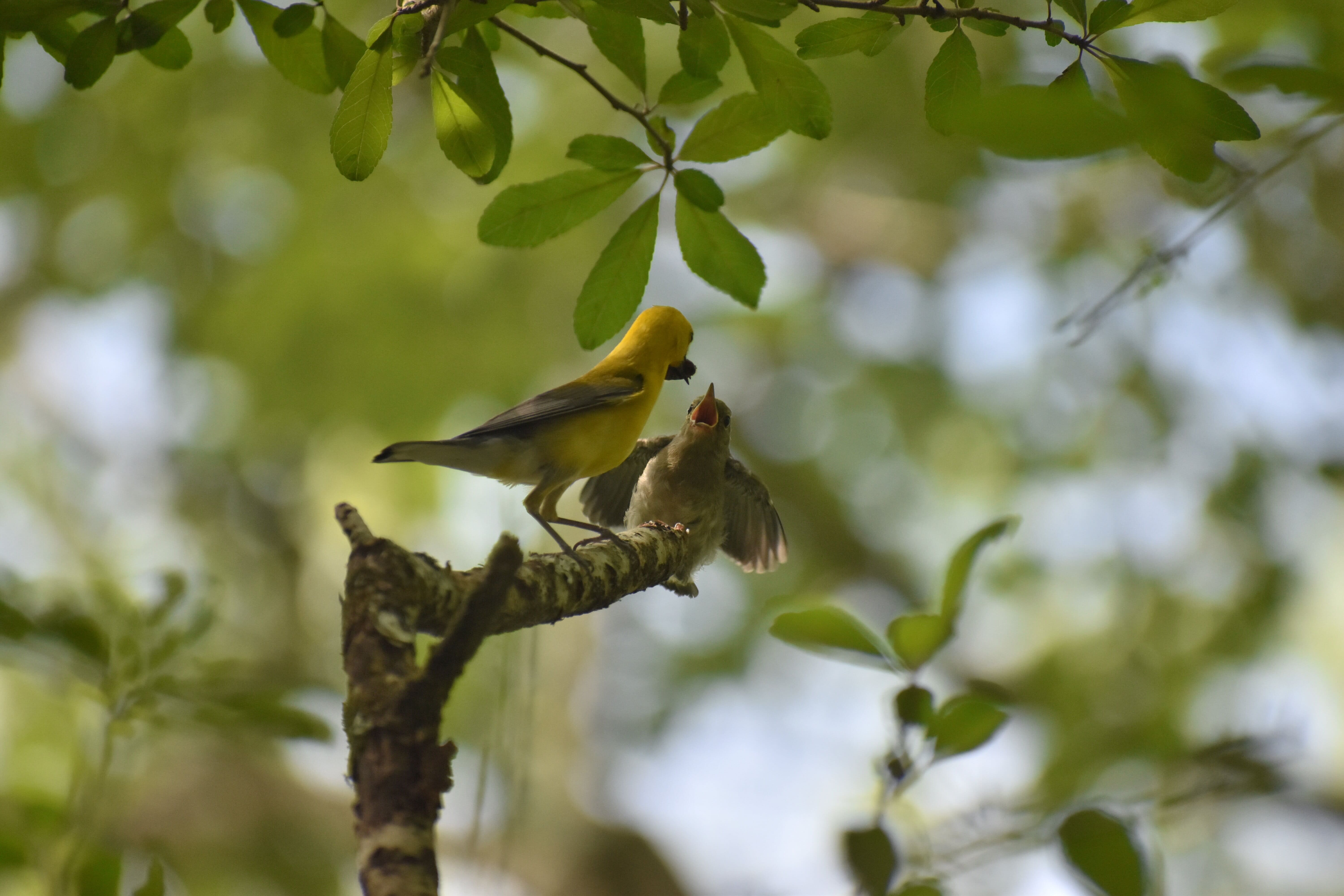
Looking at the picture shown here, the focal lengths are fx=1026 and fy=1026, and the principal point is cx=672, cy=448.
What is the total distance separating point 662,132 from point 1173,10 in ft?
3.50

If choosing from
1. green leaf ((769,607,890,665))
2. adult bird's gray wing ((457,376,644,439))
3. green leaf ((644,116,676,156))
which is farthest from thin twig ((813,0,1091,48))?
adult bird's gray wing ((457,376,644,439))

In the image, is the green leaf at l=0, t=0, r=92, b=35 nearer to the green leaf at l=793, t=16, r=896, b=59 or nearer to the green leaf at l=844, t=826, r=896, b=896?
the green leaf at l=793, t=16, r=896, b=59

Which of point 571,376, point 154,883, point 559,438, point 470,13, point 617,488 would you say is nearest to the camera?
point 154,883

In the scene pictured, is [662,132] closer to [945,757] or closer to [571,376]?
[945,757]

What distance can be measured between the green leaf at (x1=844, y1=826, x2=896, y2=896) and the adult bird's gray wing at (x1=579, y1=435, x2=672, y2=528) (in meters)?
4.04

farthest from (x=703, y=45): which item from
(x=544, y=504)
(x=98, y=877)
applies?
(x=544, y=504)

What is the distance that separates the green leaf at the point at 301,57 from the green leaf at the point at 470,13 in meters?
0.62

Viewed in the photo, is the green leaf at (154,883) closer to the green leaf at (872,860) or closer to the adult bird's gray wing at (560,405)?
the green leaf at (872,860)

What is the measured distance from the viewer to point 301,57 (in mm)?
2438

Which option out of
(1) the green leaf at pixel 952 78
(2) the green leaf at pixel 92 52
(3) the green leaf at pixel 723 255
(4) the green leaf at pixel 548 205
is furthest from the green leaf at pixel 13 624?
(1) the green leaf at pixel 952 78

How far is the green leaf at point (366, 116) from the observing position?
2010 mm

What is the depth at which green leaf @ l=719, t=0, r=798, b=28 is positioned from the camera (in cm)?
197

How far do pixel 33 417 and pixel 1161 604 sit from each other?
14531mm

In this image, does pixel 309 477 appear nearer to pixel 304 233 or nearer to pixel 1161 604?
pixel 304 233
